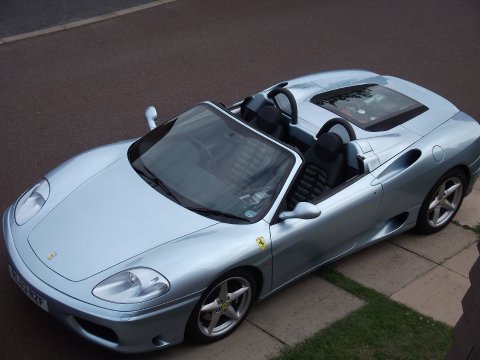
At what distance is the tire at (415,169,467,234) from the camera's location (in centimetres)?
670

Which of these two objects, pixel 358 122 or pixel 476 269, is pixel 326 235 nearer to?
pixel 358 122

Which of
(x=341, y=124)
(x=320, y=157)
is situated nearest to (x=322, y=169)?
(x=320, y=157)

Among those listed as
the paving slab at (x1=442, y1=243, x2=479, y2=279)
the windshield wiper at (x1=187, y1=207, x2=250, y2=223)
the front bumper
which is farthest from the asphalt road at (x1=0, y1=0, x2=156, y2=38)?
the paving slab at (x1=442, y1=243, x2=479, y2=279)

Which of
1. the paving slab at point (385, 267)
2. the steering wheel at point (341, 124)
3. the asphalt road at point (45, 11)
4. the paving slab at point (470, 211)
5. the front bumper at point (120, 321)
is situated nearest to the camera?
the front bumper at point (120, 321)

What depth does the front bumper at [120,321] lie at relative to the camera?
15.6ft

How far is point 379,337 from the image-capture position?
558cm

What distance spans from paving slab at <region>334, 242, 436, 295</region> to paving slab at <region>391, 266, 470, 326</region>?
0.08 m

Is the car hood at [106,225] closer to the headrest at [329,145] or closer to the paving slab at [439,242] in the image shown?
the headrest at [329,145]

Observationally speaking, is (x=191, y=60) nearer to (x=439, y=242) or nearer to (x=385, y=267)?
(x=439, y=242)

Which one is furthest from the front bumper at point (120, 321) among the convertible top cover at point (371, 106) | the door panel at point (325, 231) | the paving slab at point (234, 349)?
the convertible top cover at point (371, 106)

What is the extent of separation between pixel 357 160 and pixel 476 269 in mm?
2827

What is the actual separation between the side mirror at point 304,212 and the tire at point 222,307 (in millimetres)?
525

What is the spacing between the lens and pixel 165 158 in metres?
6.00

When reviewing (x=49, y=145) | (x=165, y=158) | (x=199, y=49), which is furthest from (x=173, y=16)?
(x=165, y=158)
